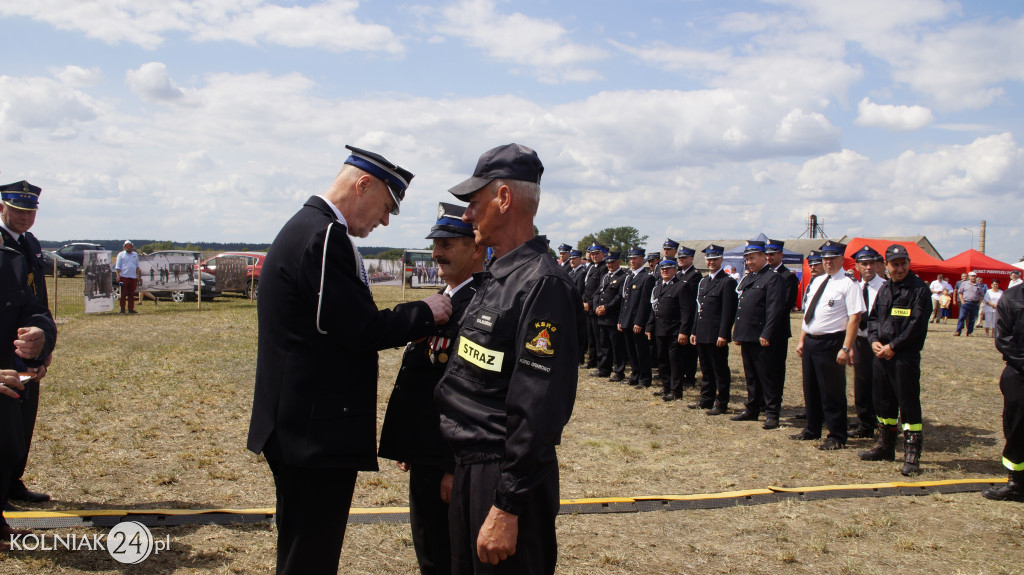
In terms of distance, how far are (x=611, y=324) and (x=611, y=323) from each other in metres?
0.02

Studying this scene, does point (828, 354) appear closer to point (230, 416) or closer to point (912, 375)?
point (912, 375)

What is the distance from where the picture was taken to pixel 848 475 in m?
6.21

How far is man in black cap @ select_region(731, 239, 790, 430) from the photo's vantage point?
8.03m

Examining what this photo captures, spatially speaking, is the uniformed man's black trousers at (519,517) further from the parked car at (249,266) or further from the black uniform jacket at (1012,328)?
the parked car at (249,266)

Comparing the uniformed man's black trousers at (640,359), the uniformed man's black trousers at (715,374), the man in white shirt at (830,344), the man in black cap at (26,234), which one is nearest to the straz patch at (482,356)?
the man in black cap at (26,234)

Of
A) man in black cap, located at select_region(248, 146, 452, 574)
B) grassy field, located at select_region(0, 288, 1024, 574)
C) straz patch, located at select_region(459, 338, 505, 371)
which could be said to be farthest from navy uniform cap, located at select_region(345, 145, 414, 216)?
grassy field, located at select_region(0, 288, 1024, 574)

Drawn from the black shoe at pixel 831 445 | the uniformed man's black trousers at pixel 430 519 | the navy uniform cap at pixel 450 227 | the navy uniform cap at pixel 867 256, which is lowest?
the black shoe at pixel 831 445

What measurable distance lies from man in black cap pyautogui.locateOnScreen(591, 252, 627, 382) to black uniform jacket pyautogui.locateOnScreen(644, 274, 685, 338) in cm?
152

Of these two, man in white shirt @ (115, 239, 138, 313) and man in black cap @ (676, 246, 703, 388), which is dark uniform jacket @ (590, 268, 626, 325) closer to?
man in black cap @ (676, 246, 703, 388)

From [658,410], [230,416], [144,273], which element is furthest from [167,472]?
[144,273]

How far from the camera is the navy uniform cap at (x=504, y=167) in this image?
2305 millimetres

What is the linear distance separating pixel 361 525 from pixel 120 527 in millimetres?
1548

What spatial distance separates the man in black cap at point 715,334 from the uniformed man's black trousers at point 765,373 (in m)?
0.38

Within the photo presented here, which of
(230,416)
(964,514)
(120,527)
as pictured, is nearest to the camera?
(120,527)
